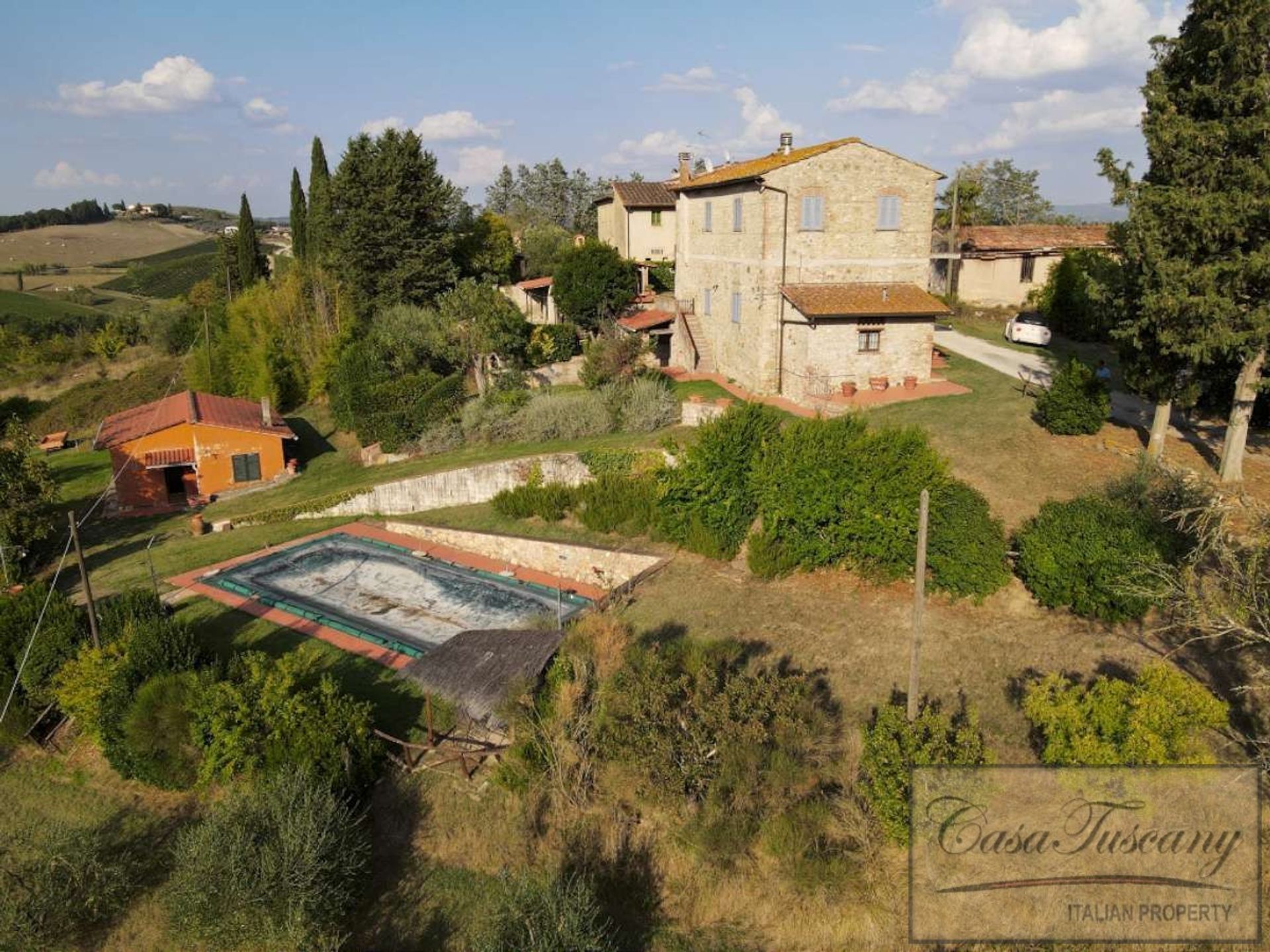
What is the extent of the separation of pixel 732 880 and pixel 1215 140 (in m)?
16.1

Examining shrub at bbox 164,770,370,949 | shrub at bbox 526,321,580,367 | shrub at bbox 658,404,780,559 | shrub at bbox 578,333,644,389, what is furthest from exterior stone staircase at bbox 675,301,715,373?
shrub at bbox 164,770,370,949

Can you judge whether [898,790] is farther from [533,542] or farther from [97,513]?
[97,513]

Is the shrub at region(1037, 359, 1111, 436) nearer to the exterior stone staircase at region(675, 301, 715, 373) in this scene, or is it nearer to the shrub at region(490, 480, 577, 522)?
the shrub at region(490, 480, 577, 522)

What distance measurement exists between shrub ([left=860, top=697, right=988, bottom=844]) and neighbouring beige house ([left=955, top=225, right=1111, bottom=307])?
1292 inches

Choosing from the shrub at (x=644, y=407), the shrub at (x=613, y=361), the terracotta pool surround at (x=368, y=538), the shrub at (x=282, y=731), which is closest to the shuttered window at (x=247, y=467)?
the terracotta pool surround at (x=368, y=538)

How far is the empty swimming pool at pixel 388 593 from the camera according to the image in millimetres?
18078

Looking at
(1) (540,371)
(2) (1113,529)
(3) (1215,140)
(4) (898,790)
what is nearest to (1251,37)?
(3) (1215,140)

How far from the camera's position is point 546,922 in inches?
366

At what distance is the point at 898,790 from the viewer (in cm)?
A: 1034

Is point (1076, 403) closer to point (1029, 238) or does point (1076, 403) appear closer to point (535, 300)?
point (1029, 238)

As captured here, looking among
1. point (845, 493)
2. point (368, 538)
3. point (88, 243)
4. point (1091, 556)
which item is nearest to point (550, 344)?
point (368, 538)

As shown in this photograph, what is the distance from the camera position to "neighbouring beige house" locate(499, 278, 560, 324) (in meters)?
45.2

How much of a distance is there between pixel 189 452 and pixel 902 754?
28.5 m

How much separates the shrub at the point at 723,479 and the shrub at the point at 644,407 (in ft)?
23.4
